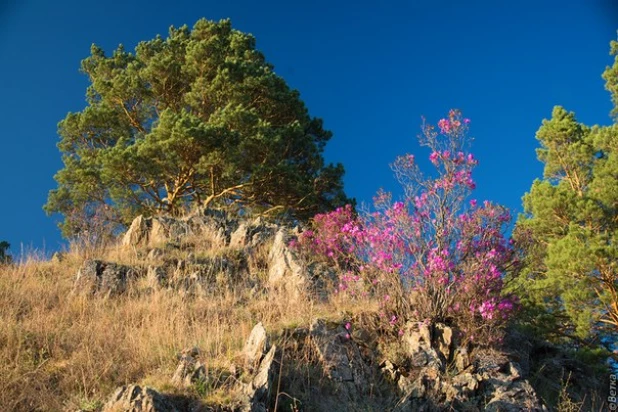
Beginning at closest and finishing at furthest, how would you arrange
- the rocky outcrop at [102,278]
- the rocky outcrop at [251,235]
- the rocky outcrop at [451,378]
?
the rocky outcrop at [451,378]
the rocky outcrop at [102,278]
the rocky outcrop at [251,235]

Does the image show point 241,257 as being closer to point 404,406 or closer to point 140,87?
point 404,406

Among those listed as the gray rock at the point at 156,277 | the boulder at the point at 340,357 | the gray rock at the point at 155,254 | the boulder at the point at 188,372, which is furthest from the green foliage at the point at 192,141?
the boulder at the point at 188,372

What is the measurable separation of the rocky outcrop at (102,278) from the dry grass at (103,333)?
0.23 m

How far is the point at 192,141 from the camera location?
1238 centimetres

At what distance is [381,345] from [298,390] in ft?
5.10

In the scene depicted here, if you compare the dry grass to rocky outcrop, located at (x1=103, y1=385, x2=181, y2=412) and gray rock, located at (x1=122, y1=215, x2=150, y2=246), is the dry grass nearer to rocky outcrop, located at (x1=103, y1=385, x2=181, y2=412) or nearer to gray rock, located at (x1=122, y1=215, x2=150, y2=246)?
rocky outcrop, located at (x1=103, y1=385, x2=181, y2=412)

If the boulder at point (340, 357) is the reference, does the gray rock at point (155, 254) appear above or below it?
above

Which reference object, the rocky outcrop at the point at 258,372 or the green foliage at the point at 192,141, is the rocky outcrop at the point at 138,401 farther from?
the green foliage at the point at 192,141

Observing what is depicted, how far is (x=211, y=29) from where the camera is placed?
17609 mm

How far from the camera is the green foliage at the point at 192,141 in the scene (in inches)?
520

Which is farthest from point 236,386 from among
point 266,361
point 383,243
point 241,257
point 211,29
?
point 211,29

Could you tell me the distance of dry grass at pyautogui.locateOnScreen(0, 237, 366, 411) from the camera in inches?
179

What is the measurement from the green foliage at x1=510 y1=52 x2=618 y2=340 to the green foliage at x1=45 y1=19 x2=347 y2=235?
6473 millimetres

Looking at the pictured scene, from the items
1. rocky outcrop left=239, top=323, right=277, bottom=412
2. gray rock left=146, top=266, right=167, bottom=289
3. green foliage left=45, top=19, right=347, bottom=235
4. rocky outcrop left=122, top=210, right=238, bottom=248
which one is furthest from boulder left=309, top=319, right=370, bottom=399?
green foliage left=45, top=19, right=347, bottom=235
